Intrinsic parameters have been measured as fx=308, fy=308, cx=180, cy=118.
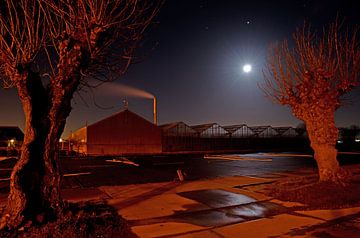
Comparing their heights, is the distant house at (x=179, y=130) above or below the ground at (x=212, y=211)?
above

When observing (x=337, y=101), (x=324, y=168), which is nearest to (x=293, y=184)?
(x=324, y=168)

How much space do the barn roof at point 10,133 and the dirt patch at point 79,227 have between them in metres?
49.4

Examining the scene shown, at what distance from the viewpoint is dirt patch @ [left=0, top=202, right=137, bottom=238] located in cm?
564

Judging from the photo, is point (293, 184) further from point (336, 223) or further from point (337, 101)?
point (336, 223)

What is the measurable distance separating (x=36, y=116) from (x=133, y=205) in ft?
13.5

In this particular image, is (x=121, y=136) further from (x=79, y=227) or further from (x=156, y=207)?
(x=79, y=227)

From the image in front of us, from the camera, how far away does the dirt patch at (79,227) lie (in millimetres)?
5641

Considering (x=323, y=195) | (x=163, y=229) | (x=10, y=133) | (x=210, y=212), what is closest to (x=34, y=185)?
(x=163, y=229)

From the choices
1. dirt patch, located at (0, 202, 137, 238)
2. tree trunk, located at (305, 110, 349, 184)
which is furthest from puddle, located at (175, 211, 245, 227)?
tree trunk, located at (305, 110, 349, 184)

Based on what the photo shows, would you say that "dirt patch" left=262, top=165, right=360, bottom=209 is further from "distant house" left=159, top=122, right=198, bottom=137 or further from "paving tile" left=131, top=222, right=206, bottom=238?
"distant house" left=159, top=122, right=198, bottom=137

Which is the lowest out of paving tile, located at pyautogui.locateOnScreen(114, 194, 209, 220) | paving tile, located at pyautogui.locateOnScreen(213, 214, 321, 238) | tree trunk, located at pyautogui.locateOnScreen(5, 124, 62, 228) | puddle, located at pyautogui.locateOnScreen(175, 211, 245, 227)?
paving tile, located at pyautogui.locateOnScreen(213, 214, 321, 238)

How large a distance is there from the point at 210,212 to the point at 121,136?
33351 millimetres

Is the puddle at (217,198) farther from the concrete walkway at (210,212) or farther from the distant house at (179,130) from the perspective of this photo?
the distant house at (179,130)

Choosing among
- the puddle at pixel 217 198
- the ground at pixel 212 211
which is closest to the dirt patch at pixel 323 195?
the ground at pixel 212 211
